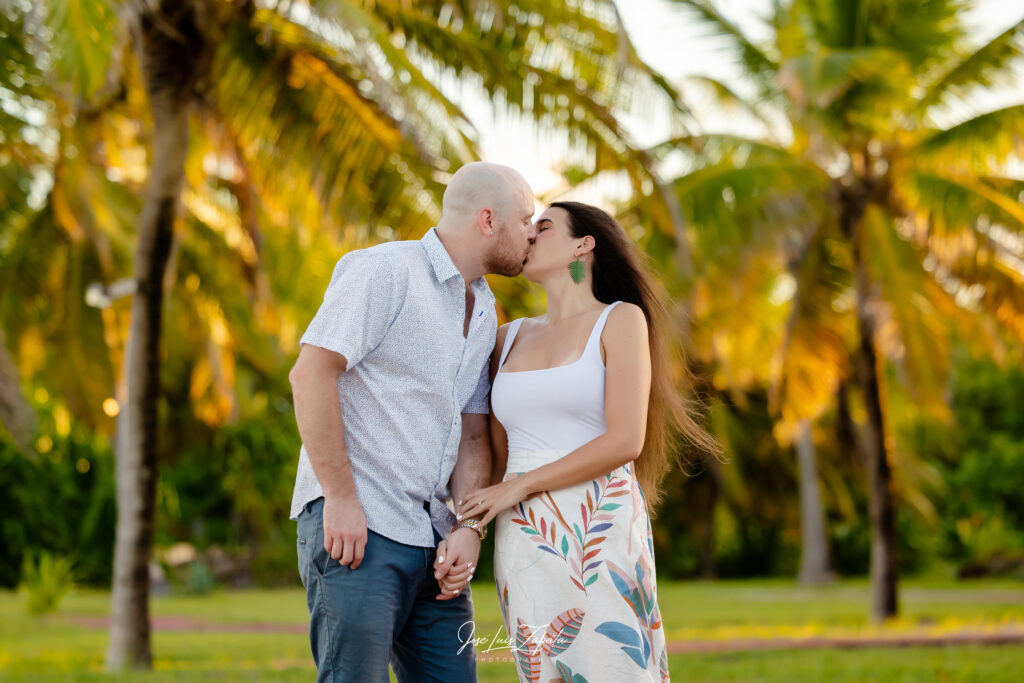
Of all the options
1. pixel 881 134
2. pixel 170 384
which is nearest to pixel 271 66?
pixel 881 134

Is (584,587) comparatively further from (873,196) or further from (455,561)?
(873,196)

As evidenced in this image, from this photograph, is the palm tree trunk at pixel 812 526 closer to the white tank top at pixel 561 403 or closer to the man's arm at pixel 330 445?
the white tank top at pixel 561 403

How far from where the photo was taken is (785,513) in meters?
26.4

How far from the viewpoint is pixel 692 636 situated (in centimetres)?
1232

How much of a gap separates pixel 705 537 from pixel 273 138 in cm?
1882

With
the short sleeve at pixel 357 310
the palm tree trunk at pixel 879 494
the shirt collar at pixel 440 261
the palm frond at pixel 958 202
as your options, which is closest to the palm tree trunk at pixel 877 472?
the palm tree trunk at pixel 879 494

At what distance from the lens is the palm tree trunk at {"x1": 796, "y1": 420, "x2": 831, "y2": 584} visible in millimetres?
22484

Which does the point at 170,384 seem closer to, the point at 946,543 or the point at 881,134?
→ the point at 881,134

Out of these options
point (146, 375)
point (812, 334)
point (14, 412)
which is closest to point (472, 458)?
point (14, 412)

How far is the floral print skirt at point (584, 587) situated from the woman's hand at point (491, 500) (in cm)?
5

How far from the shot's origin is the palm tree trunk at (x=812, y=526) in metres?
22.5

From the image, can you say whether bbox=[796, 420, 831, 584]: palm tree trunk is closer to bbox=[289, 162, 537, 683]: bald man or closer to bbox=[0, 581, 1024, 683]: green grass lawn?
bbox=[0, 581, 1024, 683]: green grass lawn

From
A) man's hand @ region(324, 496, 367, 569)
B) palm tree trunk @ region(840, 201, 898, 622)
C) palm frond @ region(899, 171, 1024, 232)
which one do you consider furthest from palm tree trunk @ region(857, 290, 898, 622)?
man's hand @ region(324, 496, 367, 569)

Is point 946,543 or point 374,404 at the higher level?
point 374,404
